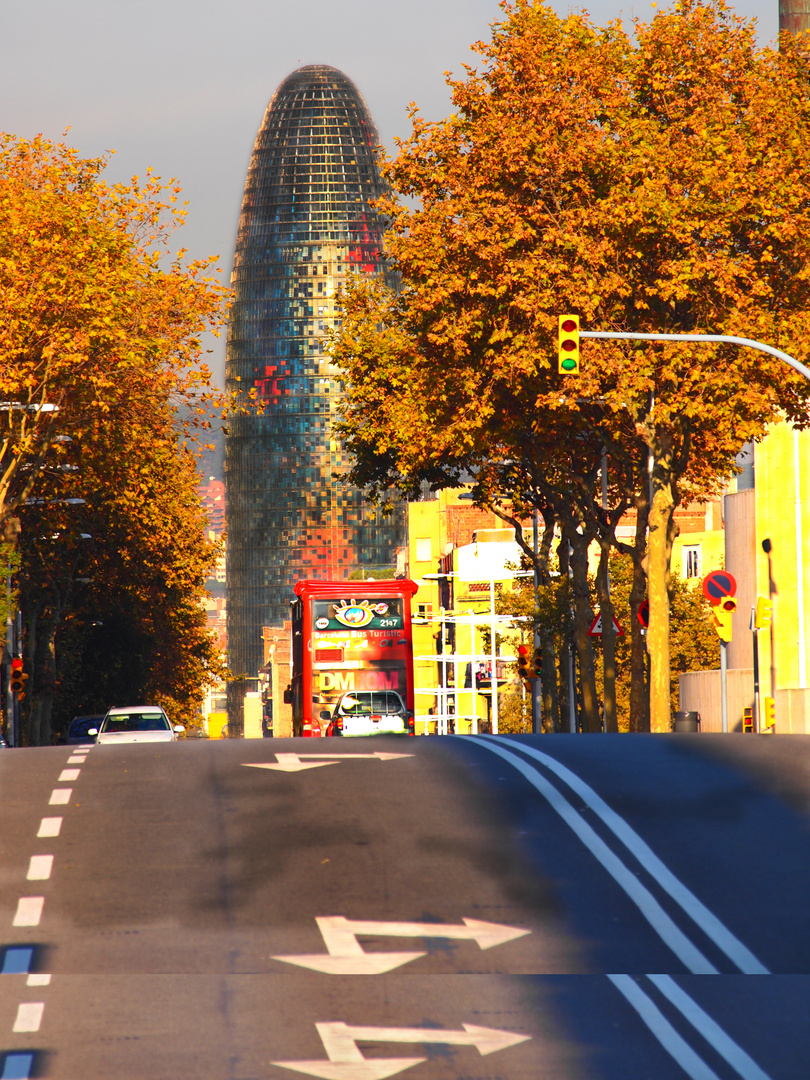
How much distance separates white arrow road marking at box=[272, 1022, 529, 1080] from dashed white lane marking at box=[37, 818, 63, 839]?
530 centimetres

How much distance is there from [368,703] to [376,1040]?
27216mm

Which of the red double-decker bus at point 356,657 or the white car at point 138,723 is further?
the red double-decker bus at point 356,657

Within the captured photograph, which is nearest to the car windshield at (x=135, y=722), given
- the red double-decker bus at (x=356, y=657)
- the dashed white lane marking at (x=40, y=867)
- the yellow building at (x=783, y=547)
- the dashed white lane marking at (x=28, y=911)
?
the red double-decker bus at (x=356, y=657)

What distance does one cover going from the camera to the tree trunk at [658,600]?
98.7 ft

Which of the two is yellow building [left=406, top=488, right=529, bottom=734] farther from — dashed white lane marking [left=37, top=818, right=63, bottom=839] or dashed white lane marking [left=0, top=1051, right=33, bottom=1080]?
dashed white lane marking [left=0, top=1051, right=33, bottom=1080]

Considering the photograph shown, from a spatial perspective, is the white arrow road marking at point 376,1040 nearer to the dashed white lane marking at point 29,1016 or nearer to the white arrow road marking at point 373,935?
the white arrow road marking at point 373,935

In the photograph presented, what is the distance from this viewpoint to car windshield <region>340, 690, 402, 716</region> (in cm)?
3522

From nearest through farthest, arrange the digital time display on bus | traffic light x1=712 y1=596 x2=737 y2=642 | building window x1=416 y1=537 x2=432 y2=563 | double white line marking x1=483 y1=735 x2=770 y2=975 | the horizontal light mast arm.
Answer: double white line marking x1=483 y1=735 x2=770 y2=975
the horizontal light mast arm
traffic light x1=712 y1=596 x2=737 y2=642
the digital time display on bus
building window x1=416 y1=537 x2=432 y2=563

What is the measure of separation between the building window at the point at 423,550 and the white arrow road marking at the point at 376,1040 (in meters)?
132

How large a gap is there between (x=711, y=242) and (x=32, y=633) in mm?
30671

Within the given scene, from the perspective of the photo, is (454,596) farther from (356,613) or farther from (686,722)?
(686,722)

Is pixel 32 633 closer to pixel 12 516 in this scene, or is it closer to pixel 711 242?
pixel 12 516

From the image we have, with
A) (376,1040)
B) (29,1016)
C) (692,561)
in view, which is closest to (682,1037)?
(376,1040)

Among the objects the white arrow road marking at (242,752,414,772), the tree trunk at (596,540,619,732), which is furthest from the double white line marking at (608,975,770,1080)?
the tree trunk at (596,540,619,732)
